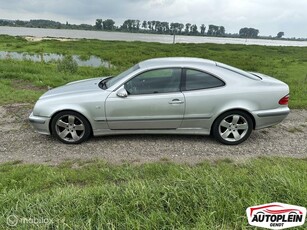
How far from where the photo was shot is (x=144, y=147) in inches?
177

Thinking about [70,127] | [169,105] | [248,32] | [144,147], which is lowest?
[144,147]

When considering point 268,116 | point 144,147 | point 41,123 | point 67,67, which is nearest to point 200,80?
point 268,116

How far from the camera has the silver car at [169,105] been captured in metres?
4.38

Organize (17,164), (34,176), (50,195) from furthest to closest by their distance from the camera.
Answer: (17,164)
(34,176)
(50,195)

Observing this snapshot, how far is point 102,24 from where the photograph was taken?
112m

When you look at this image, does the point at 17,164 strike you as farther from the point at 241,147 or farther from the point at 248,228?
the point at 241,147

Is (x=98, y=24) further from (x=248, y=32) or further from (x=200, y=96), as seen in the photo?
(x=200, y=96)

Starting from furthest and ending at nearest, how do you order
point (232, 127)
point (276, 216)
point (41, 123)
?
point (232, 127)
point (41, 123)
point (276, 216)

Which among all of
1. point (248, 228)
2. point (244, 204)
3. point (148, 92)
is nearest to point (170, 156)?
point (148, 92)

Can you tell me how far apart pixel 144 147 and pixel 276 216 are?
281cm

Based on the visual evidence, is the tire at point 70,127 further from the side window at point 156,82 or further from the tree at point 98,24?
the tree at point 98,24

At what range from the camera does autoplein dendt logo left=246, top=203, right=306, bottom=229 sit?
6.16ft

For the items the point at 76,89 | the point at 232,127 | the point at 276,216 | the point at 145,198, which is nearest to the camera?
the point at 276,216

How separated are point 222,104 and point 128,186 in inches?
93.9
